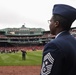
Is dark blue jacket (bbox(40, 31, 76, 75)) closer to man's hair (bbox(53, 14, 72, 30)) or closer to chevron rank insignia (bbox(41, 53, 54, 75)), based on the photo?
chevron rank insignia (bbox(41, 53, 54, 75))

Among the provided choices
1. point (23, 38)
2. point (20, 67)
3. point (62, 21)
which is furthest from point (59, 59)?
point (23, 38)

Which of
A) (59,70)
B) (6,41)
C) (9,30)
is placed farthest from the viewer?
(9,30)

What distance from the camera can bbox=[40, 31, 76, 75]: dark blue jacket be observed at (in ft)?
10.8

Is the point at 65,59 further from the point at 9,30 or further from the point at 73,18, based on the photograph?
the point at 9,30

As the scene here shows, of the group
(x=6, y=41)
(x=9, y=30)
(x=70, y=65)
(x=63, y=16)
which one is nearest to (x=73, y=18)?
(x=63, y=16)

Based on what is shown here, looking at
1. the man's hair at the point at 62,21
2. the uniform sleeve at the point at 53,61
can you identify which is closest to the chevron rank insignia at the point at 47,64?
the uniform sleeve at the point at 53,61

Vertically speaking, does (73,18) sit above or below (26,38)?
above

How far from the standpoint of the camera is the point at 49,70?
3.31m

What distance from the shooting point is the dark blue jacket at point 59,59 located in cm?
328

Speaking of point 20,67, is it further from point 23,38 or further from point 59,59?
point 23,38

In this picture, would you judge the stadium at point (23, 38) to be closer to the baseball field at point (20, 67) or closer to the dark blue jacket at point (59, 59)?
the baseball field at point (20, 67)

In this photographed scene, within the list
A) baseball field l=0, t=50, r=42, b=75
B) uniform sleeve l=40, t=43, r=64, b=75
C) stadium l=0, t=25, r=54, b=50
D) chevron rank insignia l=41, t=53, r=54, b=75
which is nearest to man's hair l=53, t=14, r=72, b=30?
uniform sleeve l=40, t=43, r=64, b=75

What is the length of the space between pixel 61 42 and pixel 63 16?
34 cm

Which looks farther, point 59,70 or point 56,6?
point 56,6
